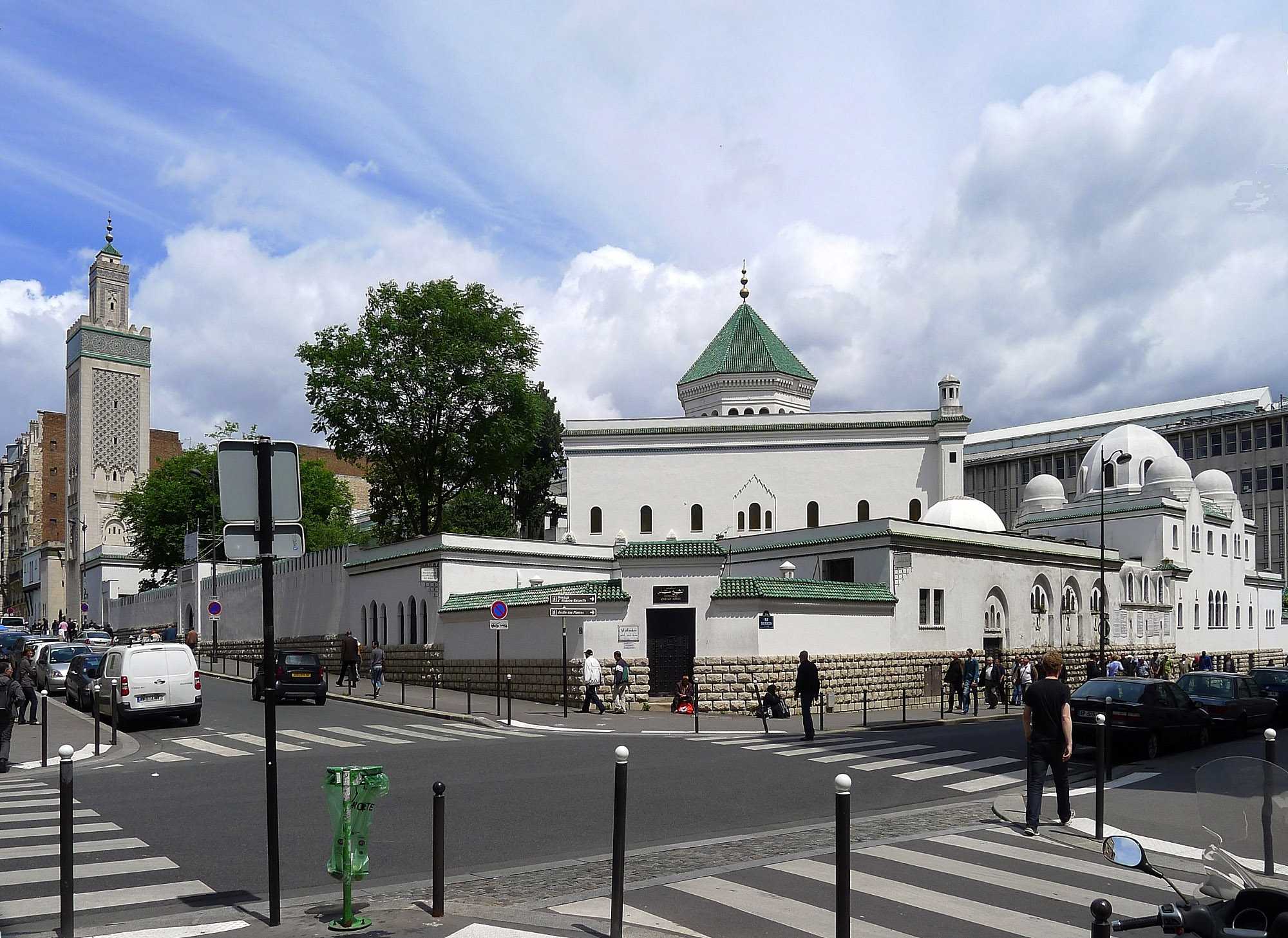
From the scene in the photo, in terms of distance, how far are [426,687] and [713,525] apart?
2654 centimetres

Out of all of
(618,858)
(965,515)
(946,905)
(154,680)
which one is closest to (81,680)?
(154,680)

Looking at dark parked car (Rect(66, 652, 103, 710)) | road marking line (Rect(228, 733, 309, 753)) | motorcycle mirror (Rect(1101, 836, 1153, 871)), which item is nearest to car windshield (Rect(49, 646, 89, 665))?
dark parked car (Rect(66, 652, 103, 710))

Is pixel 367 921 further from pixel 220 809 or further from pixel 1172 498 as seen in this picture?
pixel 1172 498

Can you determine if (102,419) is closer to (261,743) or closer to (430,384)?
(430,384)

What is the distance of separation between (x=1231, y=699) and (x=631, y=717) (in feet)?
45.6

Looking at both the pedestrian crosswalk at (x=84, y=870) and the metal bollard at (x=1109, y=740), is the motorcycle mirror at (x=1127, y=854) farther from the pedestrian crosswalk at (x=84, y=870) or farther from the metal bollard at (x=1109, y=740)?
the metal bollard at (x=1109, y=740)

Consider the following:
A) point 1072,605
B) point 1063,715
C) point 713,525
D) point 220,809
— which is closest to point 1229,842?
point 1063,715

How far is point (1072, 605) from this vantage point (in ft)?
163

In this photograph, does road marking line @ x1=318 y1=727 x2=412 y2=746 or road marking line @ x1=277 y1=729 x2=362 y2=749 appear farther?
road marking line @ x1=318 y1=727 x2=412 y2=746

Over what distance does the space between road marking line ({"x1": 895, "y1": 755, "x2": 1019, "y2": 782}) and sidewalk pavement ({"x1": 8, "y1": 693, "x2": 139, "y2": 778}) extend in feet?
42.3

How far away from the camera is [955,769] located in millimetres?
17531

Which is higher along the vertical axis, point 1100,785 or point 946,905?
point 1100,785

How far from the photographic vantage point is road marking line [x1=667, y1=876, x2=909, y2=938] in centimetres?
Answer: 800

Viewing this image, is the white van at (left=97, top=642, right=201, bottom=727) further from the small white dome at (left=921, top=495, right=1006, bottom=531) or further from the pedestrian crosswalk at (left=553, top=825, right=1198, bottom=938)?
the small white dome at (left=921, top=495, right=1006, bottom=531)
